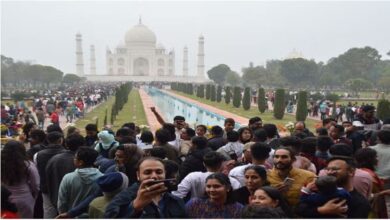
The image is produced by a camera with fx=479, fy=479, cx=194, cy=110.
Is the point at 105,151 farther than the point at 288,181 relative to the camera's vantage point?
Yes

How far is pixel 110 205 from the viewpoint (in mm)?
2291

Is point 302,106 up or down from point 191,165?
down

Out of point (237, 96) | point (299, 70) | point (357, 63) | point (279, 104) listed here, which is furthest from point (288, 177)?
point (357, 63)

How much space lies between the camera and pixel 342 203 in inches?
90.5

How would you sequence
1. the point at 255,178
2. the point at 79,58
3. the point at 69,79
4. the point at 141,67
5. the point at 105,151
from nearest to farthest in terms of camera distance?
1. the point at 255,178
2. the point at 105,151
3. the point at 69,79
4. the point at 79,58
5. the point at 141,67

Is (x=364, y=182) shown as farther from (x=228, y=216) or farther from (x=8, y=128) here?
(x=8, y=128)

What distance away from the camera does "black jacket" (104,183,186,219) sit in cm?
222

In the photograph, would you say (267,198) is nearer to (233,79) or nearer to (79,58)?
(233,79)

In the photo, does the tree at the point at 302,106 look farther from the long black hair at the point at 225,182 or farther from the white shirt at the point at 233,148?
the long black hair at the point at 225,182

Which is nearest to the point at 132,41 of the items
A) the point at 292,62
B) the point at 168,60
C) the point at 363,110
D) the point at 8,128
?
the point at 168,60

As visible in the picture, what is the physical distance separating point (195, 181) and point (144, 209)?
0.75 meters

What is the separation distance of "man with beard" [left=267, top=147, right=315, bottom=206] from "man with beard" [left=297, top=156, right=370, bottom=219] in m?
0.17

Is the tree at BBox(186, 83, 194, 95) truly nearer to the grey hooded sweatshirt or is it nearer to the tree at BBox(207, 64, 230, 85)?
the tree at BBox(207, 64, 230, 85)

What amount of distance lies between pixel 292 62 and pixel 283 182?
135 feet
